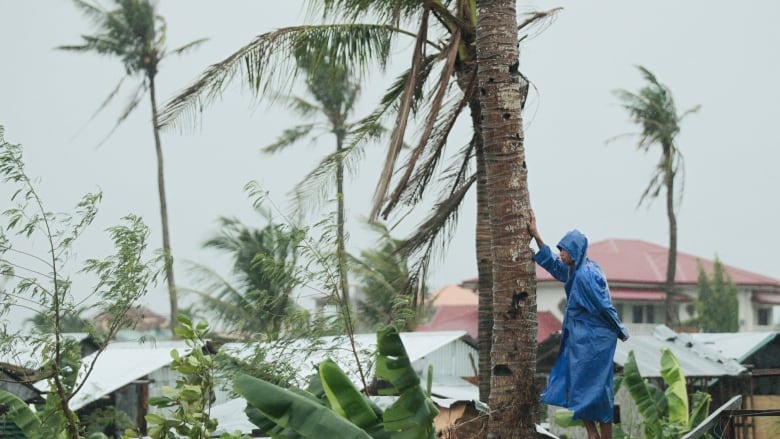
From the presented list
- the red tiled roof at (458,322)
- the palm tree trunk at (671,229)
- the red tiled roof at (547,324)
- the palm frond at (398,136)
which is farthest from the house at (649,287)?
the palm frond at (398,136)

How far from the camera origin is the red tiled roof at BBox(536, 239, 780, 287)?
171 ft

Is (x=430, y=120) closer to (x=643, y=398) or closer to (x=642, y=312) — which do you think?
(x=643, y=398)

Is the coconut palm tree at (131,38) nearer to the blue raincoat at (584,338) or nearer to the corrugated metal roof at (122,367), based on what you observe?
the corrugated metal roof at (122,367)

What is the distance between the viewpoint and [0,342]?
983cm

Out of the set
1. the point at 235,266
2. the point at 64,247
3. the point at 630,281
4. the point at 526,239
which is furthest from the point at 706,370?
the point at 630,281

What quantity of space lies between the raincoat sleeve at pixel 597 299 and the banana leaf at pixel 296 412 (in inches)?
93.6

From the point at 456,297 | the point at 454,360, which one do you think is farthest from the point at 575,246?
the point at 456,297

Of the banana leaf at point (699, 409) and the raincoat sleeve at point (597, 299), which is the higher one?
the raincoat sleeve at point (597, 299)

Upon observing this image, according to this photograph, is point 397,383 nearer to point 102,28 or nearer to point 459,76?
point 459,76

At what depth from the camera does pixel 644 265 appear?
53750 millimetres

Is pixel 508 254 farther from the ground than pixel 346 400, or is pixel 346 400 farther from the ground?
pixel 508 254

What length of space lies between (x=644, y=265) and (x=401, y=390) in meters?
47.8

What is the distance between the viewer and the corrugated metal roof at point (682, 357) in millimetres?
18641

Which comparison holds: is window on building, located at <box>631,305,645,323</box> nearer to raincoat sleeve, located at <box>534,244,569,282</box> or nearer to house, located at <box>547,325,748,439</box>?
house, located at <box>547,325,748,439</box>
